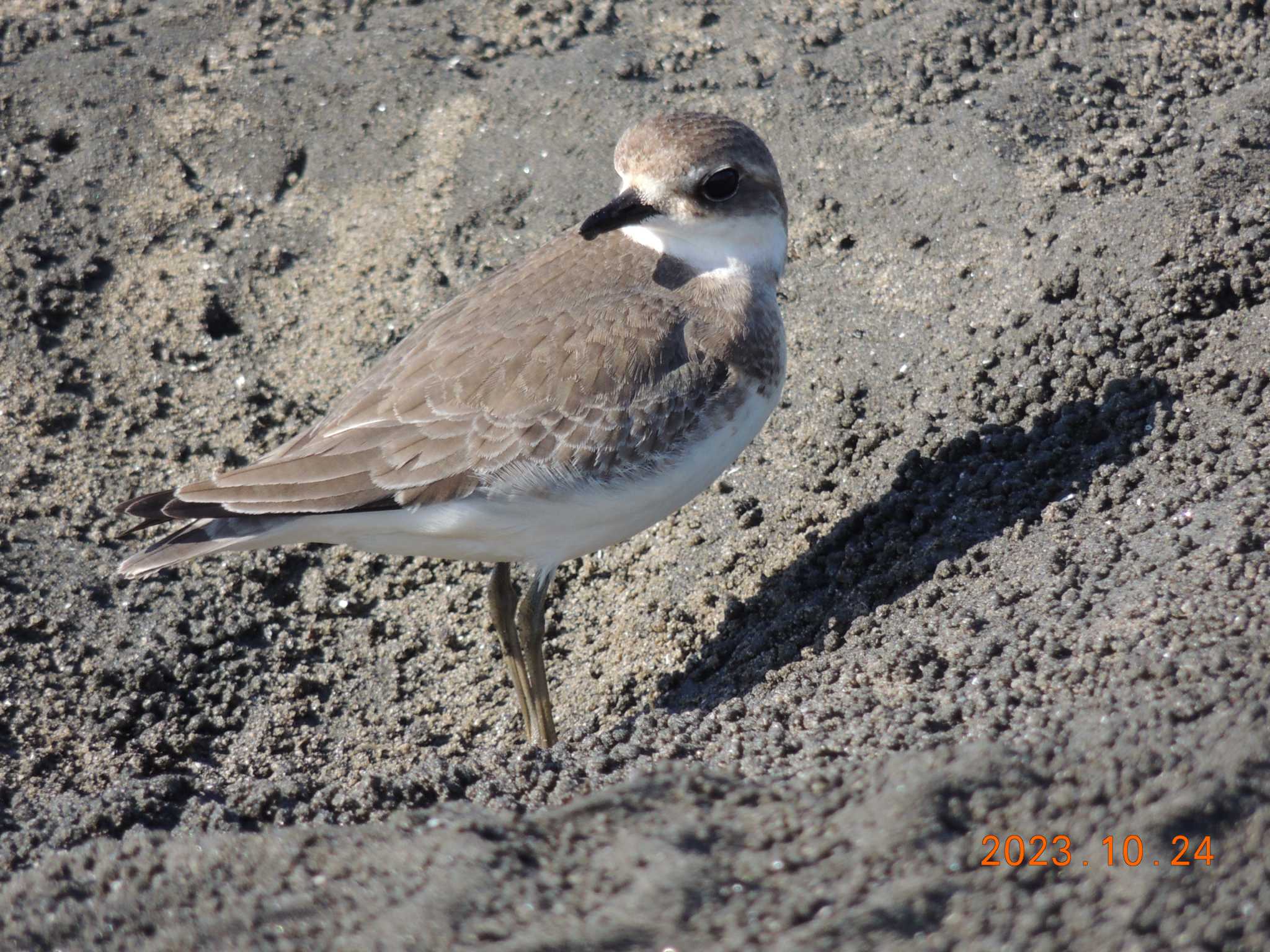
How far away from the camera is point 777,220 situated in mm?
5113

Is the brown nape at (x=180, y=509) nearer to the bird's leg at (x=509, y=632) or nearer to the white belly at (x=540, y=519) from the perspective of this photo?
the white belly at (x=540, y=519)

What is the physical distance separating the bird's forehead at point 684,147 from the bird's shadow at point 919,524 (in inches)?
58.2

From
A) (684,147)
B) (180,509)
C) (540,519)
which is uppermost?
(684,147)

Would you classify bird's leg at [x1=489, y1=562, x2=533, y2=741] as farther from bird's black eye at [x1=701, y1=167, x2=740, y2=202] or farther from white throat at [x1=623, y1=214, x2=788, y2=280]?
bird's black eye at [x1=701, y1=167, x2=740, y2=202]

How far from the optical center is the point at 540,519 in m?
4.55

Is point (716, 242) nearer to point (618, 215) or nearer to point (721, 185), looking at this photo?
point (721, 185)

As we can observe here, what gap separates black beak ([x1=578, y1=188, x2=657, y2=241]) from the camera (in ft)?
15.7

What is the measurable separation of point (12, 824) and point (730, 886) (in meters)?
2.50

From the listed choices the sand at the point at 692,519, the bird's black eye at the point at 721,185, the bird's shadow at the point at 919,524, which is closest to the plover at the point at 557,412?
the bird's black eye at the point at 721,185

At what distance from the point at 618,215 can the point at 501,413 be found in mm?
932

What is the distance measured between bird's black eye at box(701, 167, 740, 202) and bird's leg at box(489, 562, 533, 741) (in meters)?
1.69

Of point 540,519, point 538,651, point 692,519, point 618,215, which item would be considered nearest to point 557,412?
point 540,519

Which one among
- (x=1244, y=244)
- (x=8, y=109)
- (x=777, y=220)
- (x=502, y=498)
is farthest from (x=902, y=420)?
(x=8, y=109)

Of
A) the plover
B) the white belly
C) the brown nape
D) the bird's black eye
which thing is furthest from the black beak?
the brown nape
